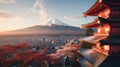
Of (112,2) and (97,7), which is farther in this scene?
(97,7)

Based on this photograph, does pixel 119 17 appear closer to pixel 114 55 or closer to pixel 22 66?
pixel 114 55

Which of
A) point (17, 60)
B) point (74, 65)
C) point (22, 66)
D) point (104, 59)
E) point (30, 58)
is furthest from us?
point (30, 58)

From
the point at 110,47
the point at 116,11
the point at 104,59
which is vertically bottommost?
the point at 104,59

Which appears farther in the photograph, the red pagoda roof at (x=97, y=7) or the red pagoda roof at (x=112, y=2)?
the red pagoda roof at (x=97, y=7)

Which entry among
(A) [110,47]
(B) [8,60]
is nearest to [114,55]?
(A) [110,47]

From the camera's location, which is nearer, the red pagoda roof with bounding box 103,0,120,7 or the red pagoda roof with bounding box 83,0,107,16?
the red pagoda roof with bounding box 103,0,120,7

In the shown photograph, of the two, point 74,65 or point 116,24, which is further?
point 74,65

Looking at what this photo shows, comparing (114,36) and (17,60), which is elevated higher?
(114,36)

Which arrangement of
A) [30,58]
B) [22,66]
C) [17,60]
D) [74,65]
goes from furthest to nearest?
[30,58]
[17,60]
[22,66]
[74,65]

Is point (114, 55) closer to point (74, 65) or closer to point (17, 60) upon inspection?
point (74, 65)
